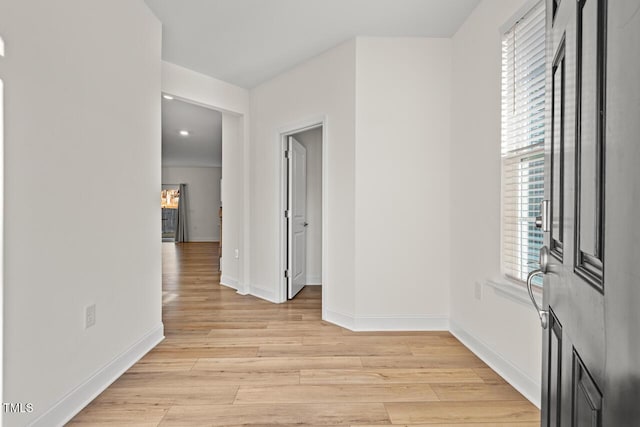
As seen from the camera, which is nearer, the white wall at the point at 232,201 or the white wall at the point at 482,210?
the white wall at the point at 482,210

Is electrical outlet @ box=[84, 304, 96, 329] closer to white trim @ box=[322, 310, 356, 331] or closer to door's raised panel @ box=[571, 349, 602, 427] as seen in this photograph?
white trim @ box=[322, 310, 356, 331]

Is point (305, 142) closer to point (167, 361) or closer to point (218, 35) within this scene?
point (218, 35)

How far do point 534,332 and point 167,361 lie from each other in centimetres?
234

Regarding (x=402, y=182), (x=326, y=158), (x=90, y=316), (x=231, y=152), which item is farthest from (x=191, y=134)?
(x=90, y=316)

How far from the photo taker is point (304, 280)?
184 inches

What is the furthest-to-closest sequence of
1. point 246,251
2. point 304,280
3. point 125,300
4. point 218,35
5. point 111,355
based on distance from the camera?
point 304,280 < point 246,251 < point 218,35 < point 125,300 < point 111,355

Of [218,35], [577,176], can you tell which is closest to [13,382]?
[577,176]

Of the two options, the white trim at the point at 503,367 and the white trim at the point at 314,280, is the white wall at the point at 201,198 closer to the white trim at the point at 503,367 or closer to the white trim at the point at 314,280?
the white trim at the point at 314,280

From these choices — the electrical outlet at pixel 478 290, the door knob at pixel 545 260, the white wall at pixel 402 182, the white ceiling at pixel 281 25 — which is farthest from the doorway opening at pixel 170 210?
the door knob at pixel 545 260

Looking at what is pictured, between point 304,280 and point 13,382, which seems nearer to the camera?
point 13,382

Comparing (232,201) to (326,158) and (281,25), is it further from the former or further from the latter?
(281,25)

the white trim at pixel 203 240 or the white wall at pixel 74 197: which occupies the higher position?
the white wall at pixel 74 197

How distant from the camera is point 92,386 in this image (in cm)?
191

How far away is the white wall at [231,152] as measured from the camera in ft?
11.7
